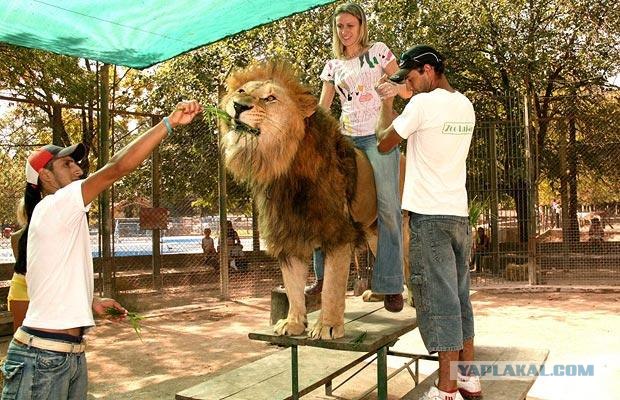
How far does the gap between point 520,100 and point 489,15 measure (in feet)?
8.83

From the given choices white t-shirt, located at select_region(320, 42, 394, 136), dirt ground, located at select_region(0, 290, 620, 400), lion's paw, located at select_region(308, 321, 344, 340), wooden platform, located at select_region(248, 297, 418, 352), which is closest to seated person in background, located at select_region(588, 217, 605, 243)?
dirt ground, located at select_region(0, 290, 620, 400)

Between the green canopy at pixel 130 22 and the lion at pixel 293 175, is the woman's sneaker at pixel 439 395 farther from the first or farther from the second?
the green canopy at pixel 130 22

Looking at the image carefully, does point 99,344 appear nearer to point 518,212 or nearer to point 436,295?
point 436,295

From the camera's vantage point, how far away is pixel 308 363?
415 centimetres

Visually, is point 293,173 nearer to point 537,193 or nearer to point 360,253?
point 360,253

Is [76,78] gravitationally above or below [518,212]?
above

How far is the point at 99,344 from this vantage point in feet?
22.2

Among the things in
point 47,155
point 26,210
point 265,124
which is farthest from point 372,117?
point 26,210

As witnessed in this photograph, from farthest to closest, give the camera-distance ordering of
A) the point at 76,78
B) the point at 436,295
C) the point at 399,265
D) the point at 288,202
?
the point at 76,78 → the point at 399,265 → the point at 288,202 → the point at 436,295

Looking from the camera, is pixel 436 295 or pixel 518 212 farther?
pixel 518 212

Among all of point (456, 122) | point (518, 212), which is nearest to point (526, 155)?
point (518, 212)

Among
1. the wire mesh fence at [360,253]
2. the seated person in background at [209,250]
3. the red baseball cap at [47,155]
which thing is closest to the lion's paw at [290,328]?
the red baseball cap at [47,155]

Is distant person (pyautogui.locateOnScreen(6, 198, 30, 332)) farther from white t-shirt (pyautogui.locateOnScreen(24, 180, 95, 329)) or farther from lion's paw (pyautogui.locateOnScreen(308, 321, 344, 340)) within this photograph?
lion's paw (pyautogui.locateOnScreen(308, 321, 344, 340))

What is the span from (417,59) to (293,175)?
2.86ft
